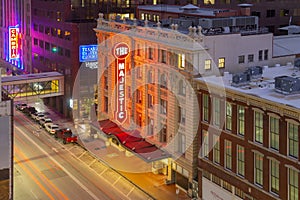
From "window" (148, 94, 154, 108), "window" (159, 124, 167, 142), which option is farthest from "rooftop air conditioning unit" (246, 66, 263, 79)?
"window" (148, 94, 154, 108)

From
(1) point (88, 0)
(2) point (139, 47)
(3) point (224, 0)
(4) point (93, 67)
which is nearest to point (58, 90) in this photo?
(4) point (93, 67)

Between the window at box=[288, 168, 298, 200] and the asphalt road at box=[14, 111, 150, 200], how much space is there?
63.9 feet

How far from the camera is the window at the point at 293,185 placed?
147ft

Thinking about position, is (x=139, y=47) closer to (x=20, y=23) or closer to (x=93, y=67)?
(x=93, y=67)

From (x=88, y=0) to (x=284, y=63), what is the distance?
43233mm

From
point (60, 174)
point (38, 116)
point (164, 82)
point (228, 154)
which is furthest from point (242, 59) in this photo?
point (38, 116)

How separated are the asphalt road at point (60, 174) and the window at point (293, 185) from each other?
1949 cm

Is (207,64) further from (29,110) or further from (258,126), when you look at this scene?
(29,110)

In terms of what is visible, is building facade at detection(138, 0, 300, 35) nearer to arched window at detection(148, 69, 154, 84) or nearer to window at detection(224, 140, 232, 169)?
arched window at detection(148, 69, 154, 84)

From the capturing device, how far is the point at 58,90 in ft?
308

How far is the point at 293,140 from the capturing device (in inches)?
1764

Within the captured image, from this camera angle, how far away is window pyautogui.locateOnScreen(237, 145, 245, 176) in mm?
51250

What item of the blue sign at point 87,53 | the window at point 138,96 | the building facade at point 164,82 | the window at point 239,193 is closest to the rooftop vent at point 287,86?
the window at point 239,193

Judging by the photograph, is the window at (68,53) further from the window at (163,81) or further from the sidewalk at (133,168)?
the window at (163,81)
